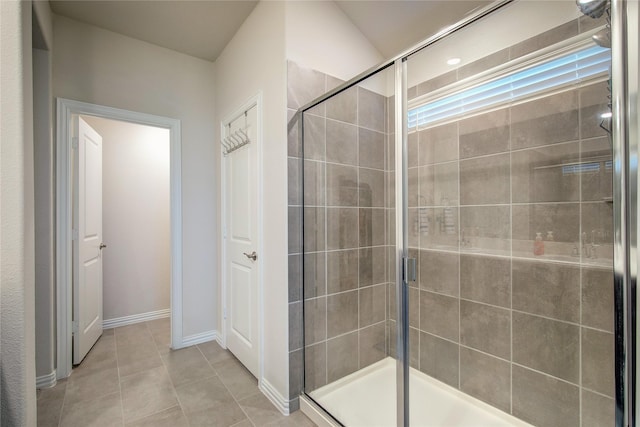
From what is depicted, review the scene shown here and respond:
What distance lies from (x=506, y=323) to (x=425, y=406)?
0.74 meters

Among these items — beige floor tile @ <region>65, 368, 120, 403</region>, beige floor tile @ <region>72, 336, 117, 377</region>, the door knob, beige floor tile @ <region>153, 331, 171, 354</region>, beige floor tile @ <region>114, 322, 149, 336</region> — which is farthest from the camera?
beige floor tile @ <region>114, 322, 149, 336</region>

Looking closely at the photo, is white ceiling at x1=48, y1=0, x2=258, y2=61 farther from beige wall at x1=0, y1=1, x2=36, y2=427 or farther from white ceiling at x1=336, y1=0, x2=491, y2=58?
beige wall at x1=0, y1=1, x2=36, y2=427

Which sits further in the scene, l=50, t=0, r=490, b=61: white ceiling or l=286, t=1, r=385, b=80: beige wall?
l=50, t=0, r=490, b=61: white ceiling

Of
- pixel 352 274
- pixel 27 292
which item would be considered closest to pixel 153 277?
pixel 27 292

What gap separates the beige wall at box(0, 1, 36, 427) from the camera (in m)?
1.21

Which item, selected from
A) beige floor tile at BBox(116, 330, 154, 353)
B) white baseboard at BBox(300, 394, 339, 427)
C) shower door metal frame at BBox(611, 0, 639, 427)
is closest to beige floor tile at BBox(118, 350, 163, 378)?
beige floor tile at BBox(116, 330, 154, 353)

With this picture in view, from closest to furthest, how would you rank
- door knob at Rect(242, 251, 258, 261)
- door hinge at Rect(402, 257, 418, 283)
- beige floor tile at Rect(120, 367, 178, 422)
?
door hinge at Rect(402, 257, 418, 283) → beige floor tile at Rect(120, 367, 178, 422) → door knob at Rect(242, 251, 258, 261)

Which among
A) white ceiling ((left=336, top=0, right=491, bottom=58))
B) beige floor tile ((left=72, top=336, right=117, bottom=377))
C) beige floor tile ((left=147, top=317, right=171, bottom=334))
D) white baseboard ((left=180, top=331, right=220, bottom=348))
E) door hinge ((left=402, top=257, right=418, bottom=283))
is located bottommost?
beige floor tile ((left=147, top=317, right=171, bottom=334))

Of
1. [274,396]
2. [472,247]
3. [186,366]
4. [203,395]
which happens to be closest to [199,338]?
[186,366]

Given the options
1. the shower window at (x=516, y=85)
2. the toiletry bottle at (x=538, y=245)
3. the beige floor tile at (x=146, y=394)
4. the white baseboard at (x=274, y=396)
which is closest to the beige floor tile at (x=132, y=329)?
the beige floor tile at (x=146, y=394)

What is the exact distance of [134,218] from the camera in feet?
11.0

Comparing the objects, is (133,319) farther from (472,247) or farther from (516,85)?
(516,85)

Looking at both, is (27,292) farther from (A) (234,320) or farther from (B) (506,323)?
(B) (506,323)

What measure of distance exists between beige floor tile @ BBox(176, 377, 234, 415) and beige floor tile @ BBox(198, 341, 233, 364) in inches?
12.9
